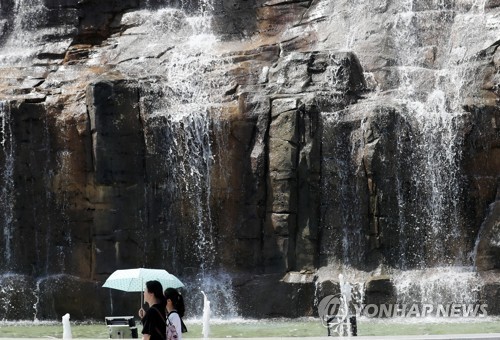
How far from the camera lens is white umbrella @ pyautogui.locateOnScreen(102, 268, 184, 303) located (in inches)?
613

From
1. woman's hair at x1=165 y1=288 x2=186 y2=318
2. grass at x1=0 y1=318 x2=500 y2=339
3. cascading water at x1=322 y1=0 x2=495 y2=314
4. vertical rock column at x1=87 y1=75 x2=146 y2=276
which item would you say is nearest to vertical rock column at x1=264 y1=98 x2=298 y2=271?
cascading water at x1=322 y1=0 x2=495 y2=314

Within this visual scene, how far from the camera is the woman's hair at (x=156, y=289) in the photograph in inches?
411

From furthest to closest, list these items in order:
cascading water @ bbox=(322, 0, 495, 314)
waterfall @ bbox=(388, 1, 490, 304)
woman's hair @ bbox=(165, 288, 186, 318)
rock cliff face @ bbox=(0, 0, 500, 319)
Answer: rock cliff face @ bbox=(0, 0, 500, 319), cascading water @ bbox=(322, 0, 495, 314), waterfall @ bbox=(388, 1, 490, 304), woman's hair @ bbox=(165, 288, 186, 318)

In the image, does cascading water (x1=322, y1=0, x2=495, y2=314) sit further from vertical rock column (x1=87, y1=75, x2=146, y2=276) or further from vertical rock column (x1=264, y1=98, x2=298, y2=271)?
vertical rock column (x1=87, y1=75, x2=146, y2=276)

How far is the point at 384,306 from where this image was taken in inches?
898

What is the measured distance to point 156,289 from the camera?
10.5 meters

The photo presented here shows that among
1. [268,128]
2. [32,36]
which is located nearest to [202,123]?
[268,128]

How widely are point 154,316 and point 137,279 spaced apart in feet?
18.3

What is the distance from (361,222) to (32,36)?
1264 cm

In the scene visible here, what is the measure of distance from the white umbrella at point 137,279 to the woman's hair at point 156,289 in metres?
4.95

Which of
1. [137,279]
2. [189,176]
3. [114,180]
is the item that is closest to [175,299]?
[137,279]

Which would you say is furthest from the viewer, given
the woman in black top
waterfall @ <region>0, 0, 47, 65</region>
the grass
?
waterfall @ <region>0, 0, 47, 65</region>

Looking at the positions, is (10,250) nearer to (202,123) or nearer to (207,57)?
(202,123)

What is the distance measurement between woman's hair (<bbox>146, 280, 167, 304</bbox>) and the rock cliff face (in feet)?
44.3
